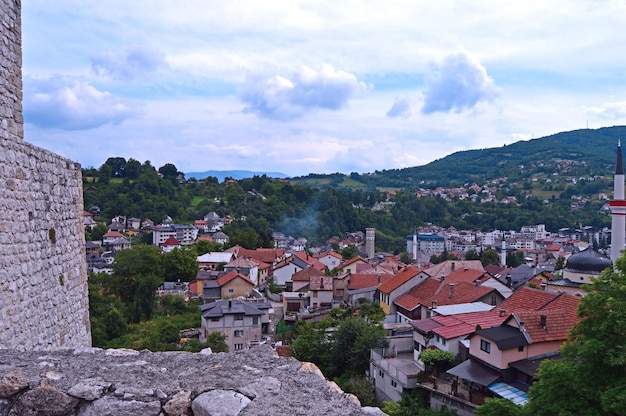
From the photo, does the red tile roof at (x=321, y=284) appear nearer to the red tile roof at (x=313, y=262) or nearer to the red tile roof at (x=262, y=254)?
the red tile roof at (x=313, y=262)

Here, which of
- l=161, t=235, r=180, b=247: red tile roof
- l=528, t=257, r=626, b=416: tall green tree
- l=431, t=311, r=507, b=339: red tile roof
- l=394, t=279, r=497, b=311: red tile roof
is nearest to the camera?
l=528, t=257, r=626, b=416: tall green tree

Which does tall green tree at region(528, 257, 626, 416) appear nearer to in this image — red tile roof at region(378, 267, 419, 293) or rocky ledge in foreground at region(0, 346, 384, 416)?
rocky ledge in foreground at region(0, 346, 384, 416)

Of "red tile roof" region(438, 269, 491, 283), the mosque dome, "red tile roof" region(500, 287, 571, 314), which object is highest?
the mosque dome

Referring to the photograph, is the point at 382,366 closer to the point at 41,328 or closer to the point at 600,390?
the point at 600,390

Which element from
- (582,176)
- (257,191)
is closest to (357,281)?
(257,191)

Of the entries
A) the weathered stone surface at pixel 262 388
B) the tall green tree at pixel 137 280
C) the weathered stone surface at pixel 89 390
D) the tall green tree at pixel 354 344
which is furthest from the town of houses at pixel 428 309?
the weathered stone surface at pixel 89 390

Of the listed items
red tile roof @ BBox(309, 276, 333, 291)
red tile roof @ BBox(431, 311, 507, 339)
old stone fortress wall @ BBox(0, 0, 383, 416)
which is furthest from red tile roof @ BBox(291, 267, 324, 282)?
old stone fortress wall @ BBox(0, 0, 383, 416)
